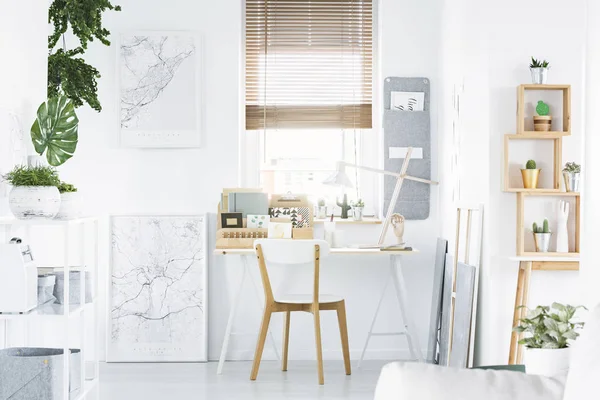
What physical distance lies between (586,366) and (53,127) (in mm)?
2464

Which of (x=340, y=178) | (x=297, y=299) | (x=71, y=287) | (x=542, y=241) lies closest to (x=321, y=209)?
(x=340, y=178)

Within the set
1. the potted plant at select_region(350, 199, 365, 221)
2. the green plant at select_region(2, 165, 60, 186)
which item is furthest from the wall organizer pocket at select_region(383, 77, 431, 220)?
the green plant at select_region(2, 165, 60, 186)

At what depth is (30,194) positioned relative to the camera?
2.94 m

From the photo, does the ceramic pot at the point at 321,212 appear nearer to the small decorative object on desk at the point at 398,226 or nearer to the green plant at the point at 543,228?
the small decorative object on desk at the point at 398,226

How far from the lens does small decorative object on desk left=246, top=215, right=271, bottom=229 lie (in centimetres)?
475

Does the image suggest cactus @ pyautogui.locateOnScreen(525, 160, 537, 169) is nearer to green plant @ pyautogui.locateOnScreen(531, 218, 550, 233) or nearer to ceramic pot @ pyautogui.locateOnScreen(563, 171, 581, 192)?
ceramic pot @ pyautogui.locateOnScreen(563, 171, 581, 192)

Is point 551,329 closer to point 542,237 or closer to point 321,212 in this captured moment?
point 542,237

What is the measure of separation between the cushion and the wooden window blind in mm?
3609

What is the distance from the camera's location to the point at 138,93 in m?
4.92

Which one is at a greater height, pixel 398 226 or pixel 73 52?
pixel 73 52

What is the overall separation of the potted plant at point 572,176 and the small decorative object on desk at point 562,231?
0.09 m

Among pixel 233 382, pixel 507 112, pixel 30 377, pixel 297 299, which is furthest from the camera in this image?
pixel 297 299

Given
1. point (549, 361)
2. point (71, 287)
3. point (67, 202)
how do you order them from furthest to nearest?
1. point (71, 287)
2. point (67, 202)
3. point (549, 361)

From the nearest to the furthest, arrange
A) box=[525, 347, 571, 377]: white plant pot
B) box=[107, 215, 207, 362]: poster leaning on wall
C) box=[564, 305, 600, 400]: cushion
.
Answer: box=[564, 305, 600, 400]: cushion
box=[525, 347, 571, 377]: white plant pot
box=[107, 215, 207, 362]: poster leaning on wall
